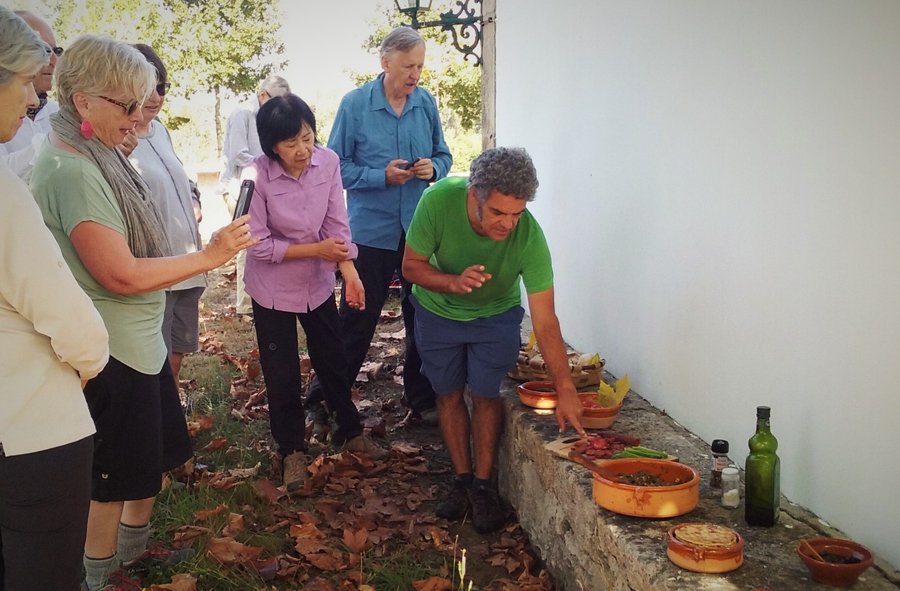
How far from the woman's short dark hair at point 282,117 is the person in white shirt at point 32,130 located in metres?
0.87

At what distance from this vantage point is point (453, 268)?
364 cm

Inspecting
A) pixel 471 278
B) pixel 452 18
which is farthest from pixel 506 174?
pixel 452 18

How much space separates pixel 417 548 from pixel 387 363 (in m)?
2.86

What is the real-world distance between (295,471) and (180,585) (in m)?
1.09

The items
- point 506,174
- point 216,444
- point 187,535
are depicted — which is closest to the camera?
point 506,174

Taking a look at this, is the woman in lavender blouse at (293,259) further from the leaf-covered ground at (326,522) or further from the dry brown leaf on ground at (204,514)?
the dry brown leaf on ground at (204,514)

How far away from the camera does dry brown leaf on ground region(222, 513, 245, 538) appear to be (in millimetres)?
3424

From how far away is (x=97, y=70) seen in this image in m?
2.35

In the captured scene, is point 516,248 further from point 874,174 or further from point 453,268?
point 874,174

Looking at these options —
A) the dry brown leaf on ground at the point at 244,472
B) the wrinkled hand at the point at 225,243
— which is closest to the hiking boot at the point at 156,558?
the dry brown leaf on ground at the point at 244,472

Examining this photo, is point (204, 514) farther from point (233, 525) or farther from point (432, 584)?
point (432, 584)

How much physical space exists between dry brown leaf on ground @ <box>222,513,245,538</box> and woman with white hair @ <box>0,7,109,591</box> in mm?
1456

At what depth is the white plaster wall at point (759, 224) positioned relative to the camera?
223 centimetres

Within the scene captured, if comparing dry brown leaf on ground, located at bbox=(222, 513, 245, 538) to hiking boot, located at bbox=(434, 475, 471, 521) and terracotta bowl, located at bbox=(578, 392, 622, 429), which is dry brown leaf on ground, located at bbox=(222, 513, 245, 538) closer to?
hiking boot, located at bbox=(434, 475, 471, 521)
